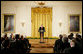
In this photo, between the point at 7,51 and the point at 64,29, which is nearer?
the point at 7,51

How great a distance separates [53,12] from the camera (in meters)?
16.3

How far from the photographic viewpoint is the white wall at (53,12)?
16188mm

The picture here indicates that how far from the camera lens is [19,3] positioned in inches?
637

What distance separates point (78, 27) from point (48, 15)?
4009 mm

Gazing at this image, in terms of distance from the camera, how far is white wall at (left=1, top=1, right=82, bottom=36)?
16.2 meters

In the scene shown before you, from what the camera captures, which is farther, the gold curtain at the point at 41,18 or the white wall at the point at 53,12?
the gold curtain at the point at 41,18

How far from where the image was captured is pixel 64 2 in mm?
16047

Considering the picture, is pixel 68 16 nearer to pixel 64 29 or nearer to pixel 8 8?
pixel 64 29

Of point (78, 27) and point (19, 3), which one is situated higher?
point (19, 3)

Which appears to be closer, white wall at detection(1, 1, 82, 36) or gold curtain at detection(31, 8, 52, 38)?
white wall at detection(1, 1, 82, 36)

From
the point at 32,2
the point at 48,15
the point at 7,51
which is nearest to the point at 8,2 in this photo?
the point at 32,2

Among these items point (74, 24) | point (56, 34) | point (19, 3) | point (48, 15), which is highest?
point (19, 3)

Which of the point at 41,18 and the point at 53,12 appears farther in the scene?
the point at 41,18

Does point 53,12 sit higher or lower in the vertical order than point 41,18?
higher
